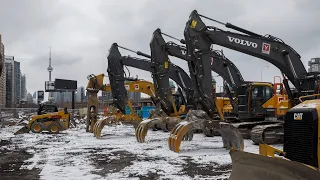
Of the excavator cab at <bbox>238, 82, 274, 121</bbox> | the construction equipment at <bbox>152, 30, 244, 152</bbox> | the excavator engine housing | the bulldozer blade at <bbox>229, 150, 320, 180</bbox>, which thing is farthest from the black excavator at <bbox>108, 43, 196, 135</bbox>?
the bulldozer blade at <bbox>229, 150, 320, 180</bbox>

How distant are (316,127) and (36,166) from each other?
7.11 metres

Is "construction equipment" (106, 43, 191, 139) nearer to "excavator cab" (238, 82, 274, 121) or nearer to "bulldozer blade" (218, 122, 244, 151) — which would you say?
"excavator cab" (238, 82, 274, 121)

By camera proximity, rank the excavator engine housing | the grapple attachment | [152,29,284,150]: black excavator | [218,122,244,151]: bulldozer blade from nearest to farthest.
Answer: the excavator engine housing → [218,122,244,151]: bulldozer blade → [152,29,284,150]: black excavator → the grapple attachment

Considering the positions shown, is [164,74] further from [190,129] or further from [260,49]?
[190,129]

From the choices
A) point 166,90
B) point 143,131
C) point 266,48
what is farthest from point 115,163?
point 166,90

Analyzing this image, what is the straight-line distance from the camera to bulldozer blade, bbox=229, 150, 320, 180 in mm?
4257

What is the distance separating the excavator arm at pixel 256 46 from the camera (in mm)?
13658

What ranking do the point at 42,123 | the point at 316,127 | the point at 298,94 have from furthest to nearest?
the point at 42,123
the point at 298,94
the point at 316,127

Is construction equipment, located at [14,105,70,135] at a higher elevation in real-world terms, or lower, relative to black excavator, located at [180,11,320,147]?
lower

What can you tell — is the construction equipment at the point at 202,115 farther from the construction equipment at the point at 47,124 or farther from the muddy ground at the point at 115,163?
the construction equipment at the point at 47,124

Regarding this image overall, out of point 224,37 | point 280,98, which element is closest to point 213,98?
point 224,37

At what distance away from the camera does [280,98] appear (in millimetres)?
16172

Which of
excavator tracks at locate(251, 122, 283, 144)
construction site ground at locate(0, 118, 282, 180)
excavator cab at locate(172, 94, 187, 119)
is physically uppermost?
excavator cab at locate(172, 94, 187, 119)

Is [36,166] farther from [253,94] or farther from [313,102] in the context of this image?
[253,94]
